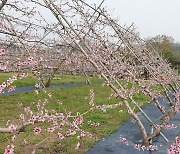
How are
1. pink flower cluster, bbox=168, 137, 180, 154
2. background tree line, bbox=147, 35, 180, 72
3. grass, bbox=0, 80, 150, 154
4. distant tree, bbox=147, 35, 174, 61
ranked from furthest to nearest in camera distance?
background tree line, bbox=147, 35, 180, 72
distant tree, bbox=147, 35, 174, 61
grass, bbox=0, 80, 150, 154
pink flower cluster, bbox=168, 137, 180, 154

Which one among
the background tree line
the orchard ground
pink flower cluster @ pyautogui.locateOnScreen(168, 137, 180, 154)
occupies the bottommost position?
pink flower cluster @ pyautogui.locateOnScreen(168, 137, 180, 154)

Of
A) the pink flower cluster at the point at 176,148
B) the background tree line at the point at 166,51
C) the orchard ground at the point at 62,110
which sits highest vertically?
the background tree line at the point at 166,51

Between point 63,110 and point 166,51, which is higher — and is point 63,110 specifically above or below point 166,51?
below

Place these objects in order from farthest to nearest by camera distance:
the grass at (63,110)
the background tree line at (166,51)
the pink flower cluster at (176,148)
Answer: the background tree line at (166,51), the grass at (63,110), the pink flower cluster at (176,148)

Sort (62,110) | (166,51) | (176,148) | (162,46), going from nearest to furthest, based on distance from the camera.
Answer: (176,148) < (62,110) < (162,46) < (166,51)

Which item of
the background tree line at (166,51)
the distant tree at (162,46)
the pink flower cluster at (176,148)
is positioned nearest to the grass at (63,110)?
the pink flower cluster at (176,148)

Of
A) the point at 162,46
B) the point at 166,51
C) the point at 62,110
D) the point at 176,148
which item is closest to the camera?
the point at 176,148

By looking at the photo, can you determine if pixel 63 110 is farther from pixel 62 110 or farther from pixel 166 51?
pixel 166 51

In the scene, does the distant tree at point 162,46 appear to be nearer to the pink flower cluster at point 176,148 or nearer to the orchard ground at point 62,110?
the orchard ground at point 62,110

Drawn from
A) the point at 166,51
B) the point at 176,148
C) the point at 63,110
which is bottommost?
the point at 176,148

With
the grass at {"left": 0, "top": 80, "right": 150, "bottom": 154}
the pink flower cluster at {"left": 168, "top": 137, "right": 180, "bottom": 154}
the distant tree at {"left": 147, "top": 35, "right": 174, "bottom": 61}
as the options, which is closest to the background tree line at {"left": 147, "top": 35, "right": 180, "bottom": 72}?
the distant tree at {"left": 147, "top": 35, "right": 174, "bottom": 61}

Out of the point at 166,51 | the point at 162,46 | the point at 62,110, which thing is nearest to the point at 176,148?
the point at 62,110

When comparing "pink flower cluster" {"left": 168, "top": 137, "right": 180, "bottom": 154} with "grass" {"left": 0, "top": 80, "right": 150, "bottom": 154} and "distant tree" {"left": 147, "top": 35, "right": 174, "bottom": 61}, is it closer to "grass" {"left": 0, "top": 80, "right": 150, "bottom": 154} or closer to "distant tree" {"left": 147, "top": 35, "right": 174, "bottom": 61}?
"grass" {"left": 0, "top": 80, "right": 150, "bottom": 154}

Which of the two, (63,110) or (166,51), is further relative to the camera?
(166,51)
